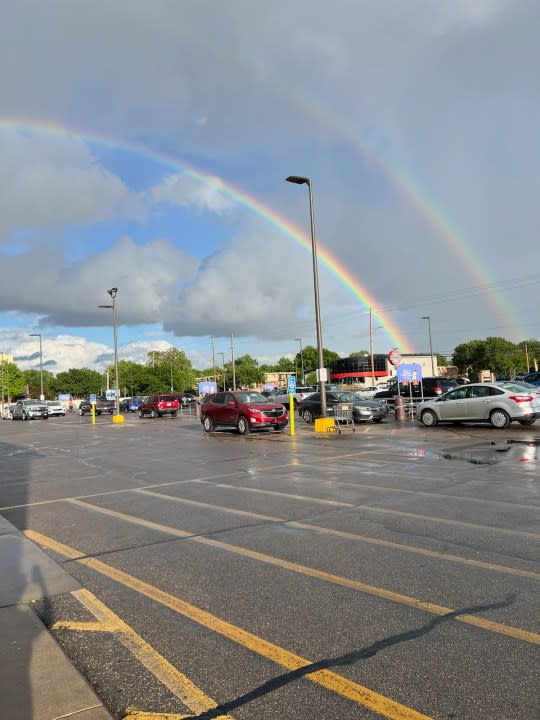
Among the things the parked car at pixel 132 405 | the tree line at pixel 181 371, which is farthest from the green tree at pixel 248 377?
the parked car at pixel 132 405

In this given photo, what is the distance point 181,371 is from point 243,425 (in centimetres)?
11013

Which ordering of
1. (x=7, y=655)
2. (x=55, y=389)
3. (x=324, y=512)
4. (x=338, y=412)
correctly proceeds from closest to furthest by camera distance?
(x=7, y=655)
(x=324, y=512)
(x=338, y=412)
(x=55, y=389)

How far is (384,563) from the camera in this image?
5398mm

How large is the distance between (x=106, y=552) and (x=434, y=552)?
335 centimetres

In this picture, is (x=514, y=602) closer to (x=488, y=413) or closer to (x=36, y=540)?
(x=36, y=540)

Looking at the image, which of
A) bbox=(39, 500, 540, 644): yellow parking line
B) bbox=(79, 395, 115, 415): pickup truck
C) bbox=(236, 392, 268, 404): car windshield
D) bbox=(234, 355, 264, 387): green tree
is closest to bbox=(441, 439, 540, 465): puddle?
bbox=(39, 500, 540, 644): yellow parking line

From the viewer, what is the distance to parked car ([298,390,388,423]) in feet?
79.2

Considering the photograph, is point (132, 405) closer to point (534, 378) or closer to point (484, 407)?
point (534, 378)

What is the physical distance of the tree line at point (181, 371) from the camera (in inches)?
3996

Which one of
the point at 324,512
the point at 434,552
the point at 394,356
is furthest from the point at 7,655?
the point at 394,356

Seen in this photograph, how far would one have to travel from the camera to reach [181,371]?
130m

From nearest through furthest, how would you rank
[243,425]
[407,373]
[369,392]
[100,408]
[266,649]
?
[266,649] < [243,425] < [407,373] < [369,392] < [100,408]

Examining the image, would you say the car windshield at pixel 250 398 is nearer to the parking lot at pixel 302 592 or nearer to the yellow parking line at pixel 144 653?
the parking lot at pixel 302 592

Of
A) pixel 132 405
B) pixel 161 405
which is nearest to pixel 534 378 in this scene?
pixel 161 405
